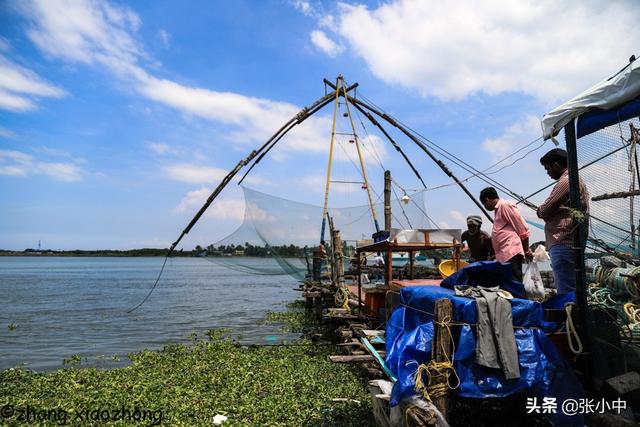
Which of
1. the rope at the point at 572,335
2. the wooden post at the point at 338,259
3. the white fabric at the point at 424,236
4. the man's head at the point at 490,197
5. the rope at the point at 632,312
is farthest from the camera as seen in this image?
the wooden post at the point at 338,259

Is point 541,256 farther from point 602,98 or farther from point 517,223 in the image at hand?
point 602,98

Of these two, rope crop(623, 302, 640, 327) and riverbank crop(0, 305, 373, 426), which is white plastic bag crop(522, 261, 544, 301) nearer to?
rope crop(623, 302, 640, 327)

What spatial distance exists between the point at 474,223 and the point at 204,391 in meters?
4.69

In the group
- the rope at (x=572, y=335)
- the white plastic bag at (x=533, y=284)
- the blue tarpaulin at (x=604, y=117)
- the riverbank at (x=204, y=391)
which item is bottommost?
the riverbank at (x=204, y=391)

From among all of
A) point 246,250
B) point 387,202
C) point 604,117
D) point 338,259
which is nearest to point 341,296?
point 338,259

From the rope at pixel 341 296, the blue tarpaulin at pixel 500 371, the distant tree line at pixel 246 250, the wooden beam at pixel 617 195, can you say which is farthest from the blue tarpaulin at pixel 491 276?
the distant tree line at pixel 246 250

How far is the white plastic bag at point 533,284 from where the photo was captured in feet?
15.5

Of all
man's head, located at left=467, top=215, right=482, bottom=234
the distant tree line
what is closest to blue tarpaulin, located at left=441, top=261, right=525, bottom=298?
man's head, located at left=467, top=215, right=482, bottom=234

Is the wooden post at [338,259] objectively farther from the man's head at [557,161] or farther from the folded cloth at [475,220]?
the man's head at [557,161]

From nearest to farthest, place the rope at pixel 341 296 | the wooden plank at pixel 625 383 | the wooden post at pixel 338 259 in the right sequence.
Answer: the wooden plank at pixel 625 383 < the rope at pixel 341 296 < the wooden post at pixel 338 259

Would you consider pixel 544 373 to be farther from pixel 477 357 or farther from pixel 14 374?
pixel 14 374

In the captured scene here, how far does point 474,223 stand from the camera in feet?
21.1

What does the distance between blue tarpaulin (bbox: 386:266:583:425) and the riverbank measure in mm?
1592

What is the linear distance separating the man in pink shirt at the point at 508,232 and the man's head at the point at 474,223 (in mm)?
814
